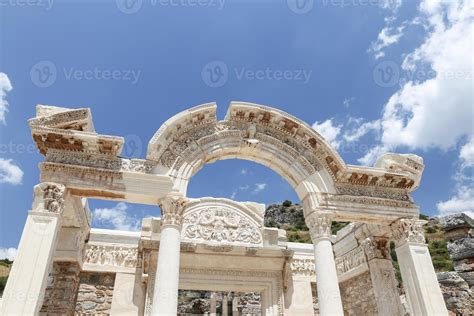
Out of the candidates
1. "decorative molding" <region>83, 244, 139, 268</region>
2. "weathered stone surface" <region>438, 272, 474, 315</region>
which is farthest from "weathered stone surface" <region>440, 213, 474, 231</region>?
"decorative molding" <region>83, 244, 139, 268</region>

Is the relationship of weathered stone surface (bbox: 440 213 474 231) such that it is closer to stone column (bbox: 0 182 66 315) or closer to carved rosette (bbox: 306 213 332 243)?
carved rosette (bbox: 306 213 332 243)

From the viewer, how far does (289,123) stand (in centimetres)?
933

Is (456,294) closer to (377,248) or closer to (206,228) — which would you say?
(377,248)

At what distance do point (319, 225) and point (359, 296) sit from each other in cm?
343

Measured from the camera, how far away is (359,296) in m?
10.3

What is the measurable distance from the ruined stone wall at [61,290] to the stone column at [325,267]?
626cm

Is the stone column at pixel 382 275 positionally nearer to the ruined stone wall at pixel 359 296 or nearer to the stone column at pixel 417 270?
the ruined stone wall at pixel 359 296

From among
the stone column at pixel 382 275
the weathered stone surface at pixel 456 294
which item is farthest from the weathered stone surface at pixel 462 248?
the stone column at pixel 382 275

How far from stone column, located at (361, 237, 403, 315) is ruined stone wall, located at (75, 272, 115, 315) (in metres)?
7.32

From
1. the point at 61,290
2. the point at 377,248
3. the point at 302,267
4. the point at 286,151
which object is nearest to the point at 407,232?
the point at 377,248

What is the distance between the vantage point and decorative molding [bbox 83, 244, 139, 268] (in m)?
10.2

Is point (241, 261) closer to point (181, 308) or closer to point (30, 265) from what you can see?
point (30, 265)

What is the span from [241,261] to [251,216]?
147 cm

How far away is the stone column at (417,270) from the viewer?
26.2 ft
